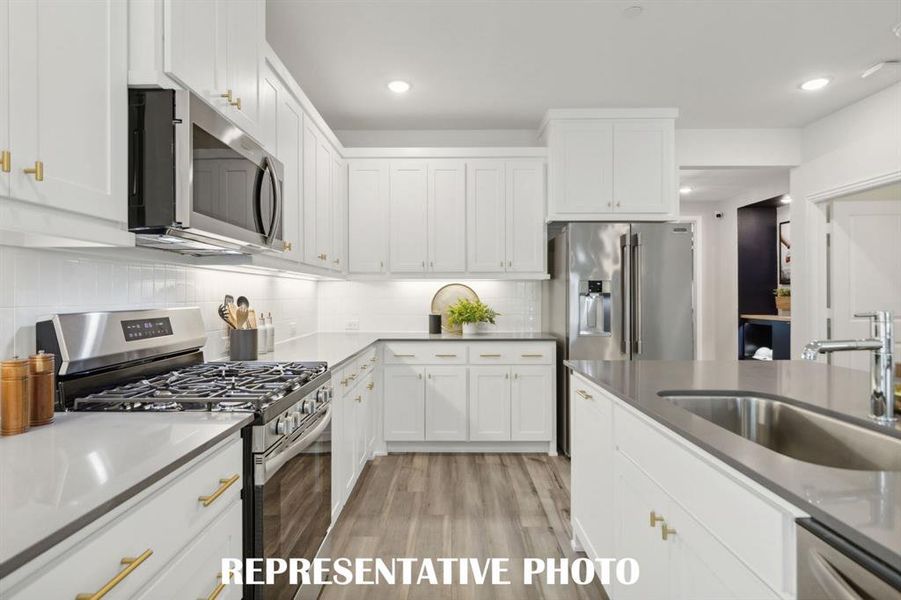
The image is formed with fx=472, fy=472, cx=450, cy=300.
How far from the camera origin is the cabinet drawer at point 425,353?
12.0 ft

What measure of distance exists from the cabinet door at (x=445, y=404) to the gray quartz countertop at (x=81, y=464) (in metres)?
2.41

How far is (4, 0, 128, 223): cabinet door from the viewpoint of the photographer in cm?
96

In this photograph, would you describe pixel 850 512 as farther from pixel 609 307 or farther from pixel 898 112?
pixel 898 112

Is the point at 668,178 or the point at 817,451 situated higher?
the point at 668,178

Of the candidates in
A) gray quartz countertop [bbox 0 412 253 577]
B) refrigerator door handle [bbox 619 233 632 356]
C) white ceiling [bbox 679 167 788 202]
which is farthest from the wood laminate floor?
white ceiling [bbox 679 167 788 202]

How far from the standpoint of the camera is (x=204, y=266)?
2102mm

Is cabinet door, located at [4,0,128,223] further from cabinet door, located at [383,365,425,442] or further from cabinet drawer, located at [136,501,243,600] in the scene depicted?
cabinet door, located at [383,365,425,442]

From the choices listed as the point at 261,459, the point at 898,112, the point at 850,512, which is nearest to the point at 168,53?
the point at 261,459

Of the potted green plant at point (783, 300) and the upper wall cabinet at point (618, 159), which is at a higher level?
the upper wall cabinet at point (618, 159)

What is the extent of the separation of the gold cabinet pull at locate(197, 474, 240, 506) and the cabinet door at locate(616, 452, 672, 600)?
116 cm

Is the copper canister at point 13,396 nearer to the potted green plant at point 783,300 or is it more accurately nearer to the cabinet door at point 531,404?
the cabinet door at point 531,404

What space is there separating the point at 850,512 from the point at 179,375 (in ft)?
6.36

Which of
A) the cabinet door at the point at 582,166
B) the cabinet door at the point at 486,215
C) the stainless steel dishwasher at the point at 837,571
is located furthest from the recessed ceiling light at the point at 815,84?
the stainless steel dishwasher at the point at 837,571

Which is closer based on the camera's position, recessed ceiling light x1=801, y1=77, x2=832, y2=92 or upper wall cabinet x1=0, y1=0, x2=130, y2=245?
upper wall cabinet x1=0, y1=0, x2=130, y2=245
